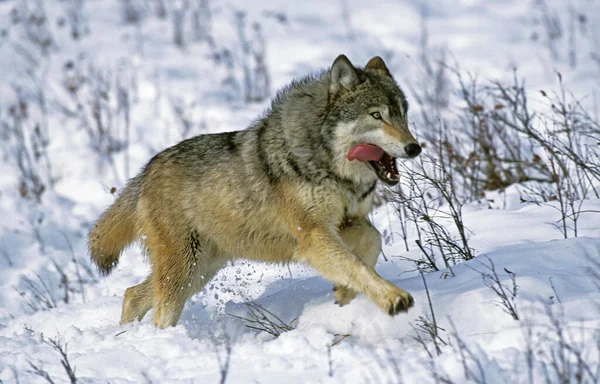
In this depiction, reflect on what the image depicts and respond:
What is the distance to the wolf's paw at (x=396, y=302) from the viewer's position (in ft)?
12.5

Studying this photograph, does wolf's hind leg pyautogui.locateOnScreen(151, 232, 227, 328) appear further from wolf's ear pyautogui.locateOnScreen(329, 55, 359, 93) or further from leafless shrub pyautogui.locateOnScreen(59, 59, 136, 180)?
leafless shrub pyautogui.locateOnScreen(59, 59, 136, 180)

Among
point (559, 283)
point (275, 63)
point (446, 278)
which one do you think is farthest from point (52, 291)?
point (275, 63)

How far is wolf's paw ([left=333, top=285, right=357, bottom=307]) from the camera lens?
4426 millimetres

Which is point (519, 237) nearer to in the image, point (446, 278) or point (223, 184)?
point (446, 278)

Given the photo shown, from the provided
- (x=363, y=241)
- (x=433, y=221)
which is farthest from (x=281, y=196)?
(x=433, y=221)

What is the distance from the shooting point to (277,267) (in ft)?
21.1

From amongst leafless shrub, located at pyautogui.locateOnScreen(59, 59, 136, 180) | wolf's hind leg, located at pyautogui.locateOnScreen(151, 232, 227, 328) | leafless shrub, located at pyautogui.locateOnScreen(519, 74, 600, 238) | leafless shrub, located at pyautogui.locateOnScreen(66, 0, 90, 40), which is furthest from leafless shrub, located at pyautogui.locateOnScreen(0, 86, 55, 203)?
leafless shrub, located at pyautogui.locateOnScreen(519, 74, 600, 238)

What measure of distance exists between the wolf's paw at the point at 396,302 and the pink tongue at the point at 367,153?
81 centimetres

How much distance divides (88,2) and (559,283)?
1268cm

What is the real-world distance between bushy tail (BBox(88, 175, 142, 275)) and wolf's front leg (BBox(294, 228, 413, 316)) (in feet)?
4.58

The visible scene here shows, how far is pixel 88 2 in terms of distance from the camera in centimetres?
1453

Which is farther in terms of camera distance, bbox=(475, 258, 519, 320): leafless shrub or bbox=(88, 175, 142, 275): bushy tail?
bbox=(88, 175, 142, 275): bushy tail

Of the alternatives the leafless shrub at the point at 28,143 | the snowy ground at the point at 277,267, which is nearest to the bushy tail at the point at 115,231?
the snowy ground at the point at 277,267

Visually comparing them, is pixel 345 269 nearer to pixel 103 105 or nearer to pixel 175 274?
pixel 175 274
